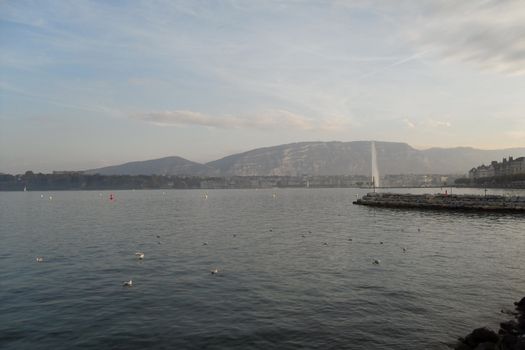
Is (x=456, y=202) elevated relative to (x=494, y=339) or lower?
elevated

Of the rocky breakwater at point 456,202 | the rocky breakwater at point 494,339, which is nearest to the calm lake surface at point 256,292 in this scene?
the rocky breakwater at point 494,339

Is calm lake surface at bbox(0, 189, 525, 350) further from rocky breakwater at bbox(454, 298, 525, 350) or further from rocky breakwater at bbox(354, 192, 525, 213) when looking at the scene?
rocky breakwater at bbox(354, 192, 525, 213)

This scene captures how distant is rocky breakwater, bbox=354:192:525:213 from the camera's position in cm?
8526

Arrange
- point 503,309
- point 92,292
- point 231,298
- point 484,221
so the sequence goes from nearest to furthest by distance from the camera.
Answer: point 503,309 < point 231,298 < point 92,292 < point 484,221

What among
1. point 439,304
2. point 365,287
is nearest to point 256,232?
point 365,287

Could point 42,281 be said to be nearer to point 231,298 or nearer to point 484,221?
point 231,298

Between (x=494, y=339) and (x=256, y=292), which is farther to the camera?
(x=256, y=292)

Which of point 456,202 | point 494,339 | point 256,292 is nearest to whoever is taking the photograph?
point 494,339

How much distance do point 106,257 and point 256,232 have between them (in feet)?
73.5

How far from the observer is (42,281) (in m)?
29.1

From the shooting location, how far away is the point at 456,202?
308 feet

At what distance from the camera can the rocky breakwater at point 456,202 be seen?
280 ft

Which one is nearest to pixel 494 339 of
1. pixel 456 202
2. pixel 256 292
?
pixel 256 292

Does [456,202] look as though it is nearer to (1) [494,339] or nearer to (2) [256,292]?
(2) [256,292]
